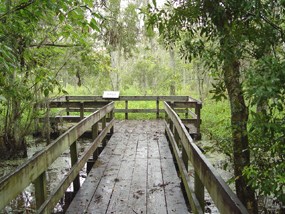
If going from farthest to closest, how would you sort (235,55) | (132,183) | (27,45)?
(27,45), (132,183), (235,55)

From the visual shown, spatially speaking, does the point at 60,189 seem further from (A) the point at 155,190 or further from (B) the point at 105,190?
(A) the point at 155,190

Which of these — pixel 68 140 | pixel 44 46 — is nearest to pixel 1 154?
pixel 44 46

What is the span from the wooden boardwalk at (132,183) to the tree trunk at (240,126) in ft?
2.96

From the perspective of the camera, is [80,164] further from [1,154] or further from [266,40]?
[1,154]

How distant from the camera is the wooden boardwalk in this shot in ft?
13.3

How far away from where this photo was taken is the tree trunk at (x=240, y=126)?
10.1 ft

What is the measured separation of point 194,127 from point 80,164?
630 cm

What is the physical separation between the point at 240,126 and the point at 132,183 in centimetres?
238

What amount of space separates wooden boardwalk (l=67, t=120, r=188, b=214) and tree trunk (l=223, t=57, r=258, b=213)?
904mm

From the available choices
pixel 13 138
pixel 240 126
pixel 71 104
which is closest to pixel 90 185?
pixel 240 126

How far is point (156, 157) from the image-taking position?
21.8 ft

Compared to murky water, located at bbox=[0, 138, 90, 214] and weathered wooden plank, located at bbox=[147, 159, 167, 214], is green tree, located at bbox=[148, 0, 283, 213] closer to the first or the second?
weathered wooden plank, located at bbox=[147, 159, 167, 214]

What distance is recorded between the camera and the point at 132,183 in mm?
4969

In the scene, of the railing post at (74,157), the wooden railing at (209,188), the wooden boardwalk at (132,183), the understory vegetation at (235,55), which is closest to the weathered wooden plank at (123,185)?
the wooden boardwalk at (132,183)
